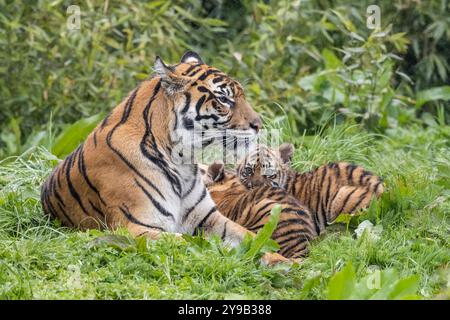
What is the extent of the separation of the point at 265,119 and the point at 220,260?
361 cm

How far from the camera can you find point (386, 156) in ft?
30.2

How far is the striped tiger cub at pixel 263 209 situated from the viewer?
690cm

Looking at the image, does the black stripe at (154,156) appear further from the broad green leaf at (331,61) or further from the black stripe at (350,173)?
the broad green leaf at (331,61)

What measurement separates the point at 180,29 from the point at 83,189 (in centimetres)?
513

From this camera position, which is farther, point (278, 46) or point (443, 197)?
point (278, 46)

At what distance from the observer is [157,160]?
273 inches

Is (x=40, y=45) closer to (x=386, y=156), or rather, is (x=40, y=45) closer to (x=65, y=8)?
(x=65, y=8)

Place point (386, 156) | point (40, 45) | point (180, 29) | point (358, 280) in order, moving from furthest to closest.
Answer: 1. point (180, 29)
2. point (40, 45)
3. point (386, 156)
4. point (358, 280)

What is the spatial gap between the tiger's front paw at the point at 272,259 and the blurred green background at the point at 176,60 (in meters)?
3.47

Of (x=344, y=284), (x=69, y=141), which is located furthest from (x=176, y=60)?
(x=344, y=284)

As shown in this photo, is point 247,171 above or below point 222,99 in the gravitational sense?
below

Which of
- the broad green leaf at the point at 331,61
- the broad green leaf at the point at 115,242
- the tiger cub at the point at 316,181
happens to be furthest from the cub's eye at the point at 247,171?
the broad green leaf at the point at 331,61

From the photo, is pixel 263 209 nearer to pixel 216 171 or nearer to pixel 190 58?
pixel 216 171
